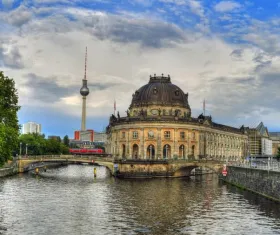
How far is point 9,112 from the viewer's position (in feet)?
247

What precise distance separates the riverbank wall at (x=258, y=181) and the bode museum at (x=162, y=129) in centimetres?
3688

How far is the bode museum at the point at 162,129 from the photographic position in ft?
419

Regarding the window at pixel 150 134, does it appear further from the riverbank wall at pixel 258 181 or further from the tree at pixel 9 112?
the tree at pixel 9 112

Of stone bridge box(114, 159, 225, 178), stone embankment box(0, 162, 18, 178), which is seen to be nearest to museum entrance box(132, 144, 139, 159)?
stone bridge box(114, 159, 225, 178)

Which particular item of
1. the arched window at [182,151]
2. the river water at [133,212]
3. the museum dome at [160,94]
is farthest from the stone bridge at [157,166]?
the river water at [133,212]

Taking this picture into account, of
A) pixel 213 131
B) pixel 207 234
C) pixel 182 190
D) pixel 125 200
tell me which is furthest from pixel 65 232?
pixel 213 131

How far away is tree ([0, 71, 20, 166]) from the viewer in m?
69.5

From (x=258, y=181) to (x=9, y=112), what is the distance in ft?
143

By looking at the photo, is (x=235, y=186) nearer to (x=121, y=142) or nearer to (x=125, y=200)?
(x=125, y=200)

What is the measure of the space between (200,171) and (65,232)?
9634 centimetres

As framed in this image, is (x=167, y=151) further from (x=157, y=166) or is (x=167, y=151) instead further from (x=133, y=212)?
(x=133, y=212)

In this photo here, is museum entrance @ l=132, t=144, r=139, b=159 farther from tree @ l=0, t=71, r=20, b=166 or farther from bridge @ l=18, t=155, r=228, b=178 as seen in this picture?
tree @ l=0, t=71, r=20, b=166

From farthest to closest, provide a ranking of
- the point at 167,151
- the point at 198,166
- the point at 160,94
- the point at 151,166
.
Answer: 1. the point at 160,94
2. the point at 167,151
3. the point at 151,166
4. the point at 198,166

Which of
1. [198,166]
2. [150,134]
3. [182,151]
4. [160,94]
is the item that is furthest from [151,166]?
[160,94]
